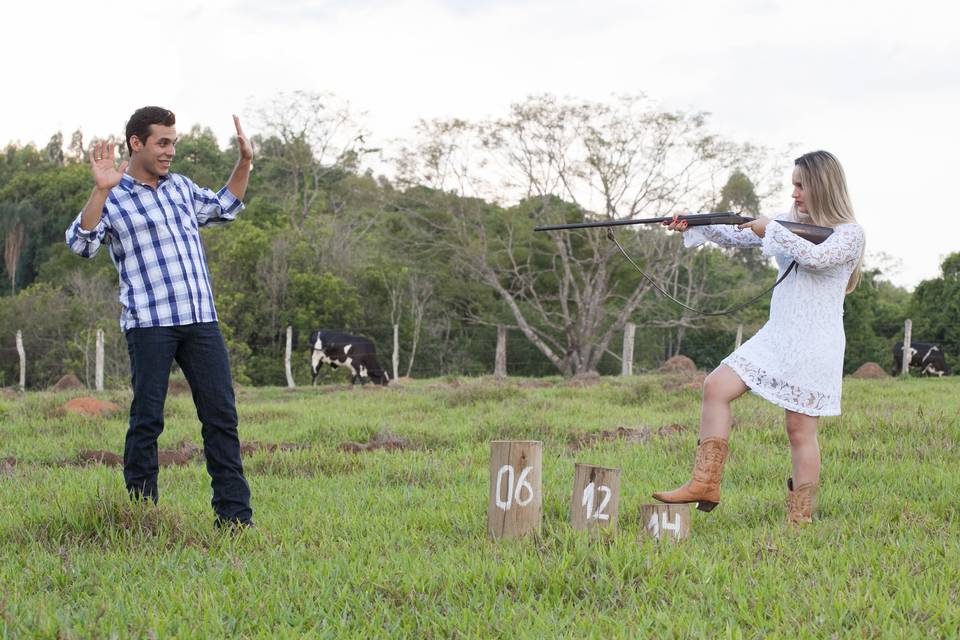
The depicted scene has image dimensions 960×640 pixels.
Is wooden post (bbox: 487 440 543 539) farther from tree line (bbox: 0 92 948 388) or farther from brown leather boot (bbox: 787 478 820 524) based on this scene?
tree line (bbox: 0 92 948 388)

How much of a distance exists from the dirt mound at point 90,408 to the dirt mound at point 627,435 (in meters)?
5.23

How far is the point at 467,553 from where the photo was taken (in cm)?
418

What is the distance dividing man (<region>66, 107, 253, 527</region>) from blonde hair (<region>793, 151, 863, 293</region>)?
2999 millimetres

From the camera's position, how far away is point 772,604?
348 cm

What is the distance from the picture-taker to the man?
15.7 feet

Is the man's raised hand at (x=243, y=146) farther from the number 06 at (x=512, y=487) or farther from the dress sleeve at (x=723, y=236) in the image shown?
the dress sleeve at (x=723, y=236)

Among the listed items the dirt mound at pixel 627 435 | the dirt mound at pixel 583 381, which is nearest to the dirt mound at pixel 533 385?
the dirt mound at pixel 583 381

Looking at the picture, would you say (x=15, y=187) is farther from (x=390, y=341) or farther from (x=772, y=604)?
(x=772, y=604)

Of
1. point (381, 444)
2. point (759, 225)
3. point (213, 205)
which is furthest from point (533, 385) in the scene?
point (759, 225)

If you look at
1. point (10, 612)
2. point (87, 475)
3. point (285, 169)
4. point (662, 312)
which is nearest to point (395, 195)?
point (662, 312)

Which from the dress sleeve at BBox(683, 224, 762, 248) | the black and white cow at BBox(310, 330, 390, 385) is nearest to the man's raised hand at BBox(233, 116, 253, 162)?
the dress sleeve at BBox(683, 224, 762, 248)

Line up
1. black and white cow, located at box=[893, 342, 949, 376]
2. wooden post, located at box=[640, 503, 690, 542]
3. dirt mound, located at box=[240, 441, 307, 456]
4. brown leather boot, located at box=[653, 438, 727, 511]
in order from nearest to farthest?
wooden post, located at box=[640, 503, 690, 542]
brown leather boot, located at box=[653, 438, 727, 511]
dirt mound, located at box=[240, 441, 307, 456]
black and white cow, located at box=[893, 342, 949, 376]

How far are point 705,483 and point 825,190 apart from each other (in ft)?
5.13

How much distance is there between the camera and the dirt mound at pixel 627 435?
8.10m
